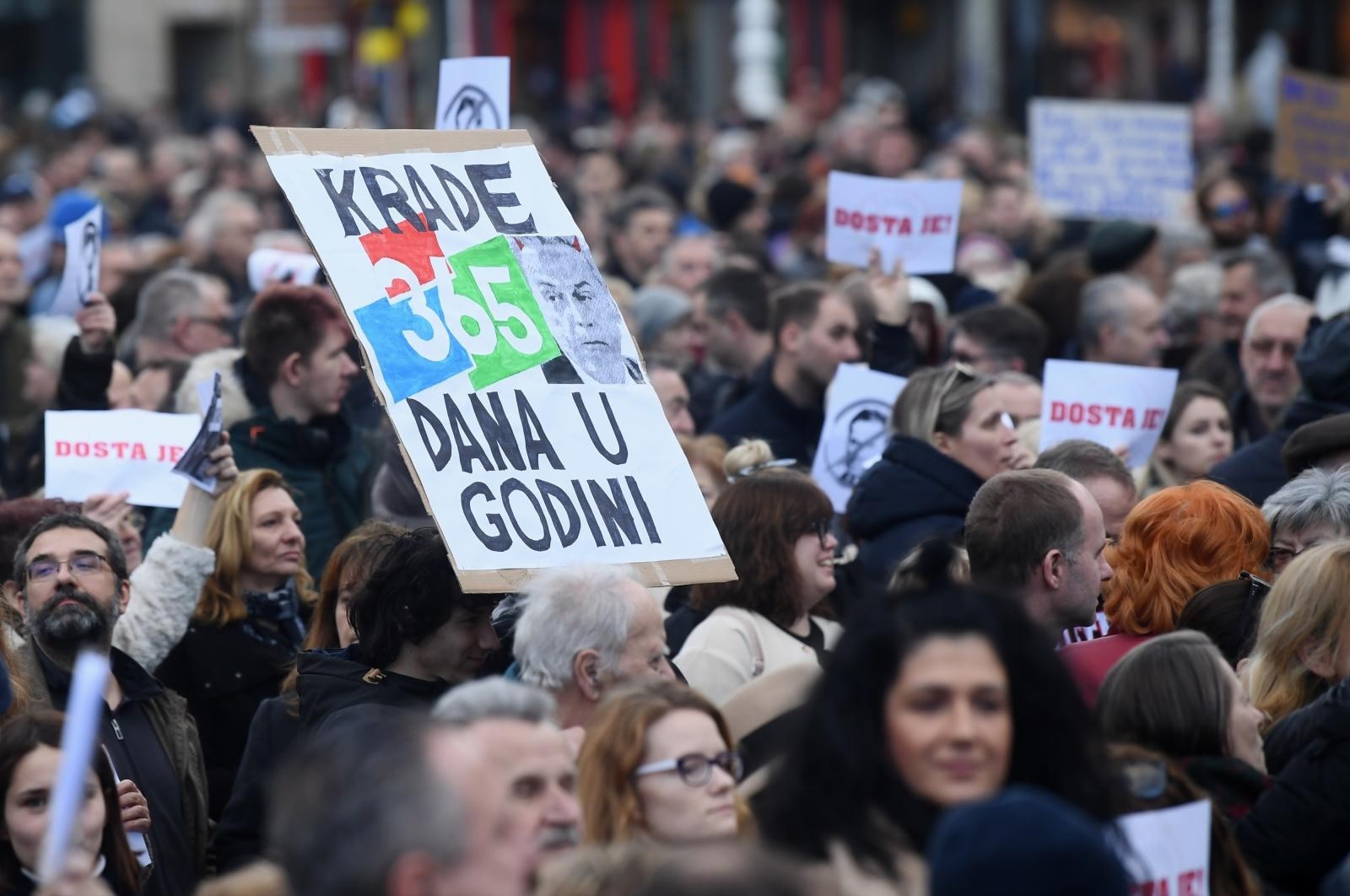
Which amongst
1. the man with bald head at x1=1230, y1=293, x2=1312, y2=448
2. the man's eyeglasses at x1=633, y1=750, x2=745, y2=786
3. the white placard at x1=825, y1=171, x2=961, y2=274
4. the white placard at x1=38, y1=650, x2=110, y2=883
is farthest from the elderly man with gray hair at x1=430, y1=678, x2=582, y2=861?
the white placard at x1=825, y1=171, x2=961, y2=274

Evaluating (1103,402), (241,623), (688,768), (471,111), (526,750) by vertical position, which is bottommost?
(241,623)

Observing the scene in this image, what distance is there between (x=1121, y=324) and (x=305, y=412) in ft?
11.3

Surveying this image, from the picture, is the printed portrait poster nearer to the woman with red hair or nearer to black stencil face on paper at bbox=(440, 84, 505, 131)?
the woman with red hair

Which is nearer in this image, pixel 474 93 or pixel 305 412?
pixel 305 412

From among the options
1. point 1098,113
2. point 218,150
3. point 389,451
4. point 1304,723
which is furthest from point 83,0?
point 1304,723

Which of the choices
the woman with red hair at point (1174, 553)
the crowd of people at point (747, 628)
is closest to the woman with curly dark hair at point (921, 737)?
the crowd of people at point (747, 628)

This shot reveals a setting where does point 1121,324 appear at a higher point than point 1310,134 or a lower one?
lower

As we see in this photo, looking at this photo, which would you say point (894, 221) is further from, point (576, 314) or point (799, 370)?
point (576, 314)

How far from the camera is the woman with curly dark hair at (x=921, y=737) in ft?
11.5

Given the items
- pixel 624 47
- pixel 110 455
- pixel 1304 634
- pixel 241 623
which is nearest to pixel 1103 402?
pixel 1304 634

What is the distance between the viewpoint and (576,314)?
5.28m

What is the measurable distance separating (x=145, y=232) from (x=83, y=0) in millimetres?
24926

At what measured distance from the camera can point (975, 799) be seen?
3.40 meters

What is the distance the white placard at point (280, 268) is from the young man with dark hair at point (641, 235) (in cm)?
341
